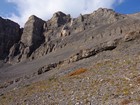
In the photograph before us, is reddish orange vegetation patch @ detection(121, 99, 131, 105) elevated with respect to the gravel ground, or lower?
lower

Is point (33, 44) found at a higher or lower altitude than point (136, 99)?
higher

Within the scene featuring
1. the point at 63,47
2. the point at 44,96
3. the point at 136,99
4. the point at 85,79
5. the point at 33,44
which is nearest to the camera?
the point at 136,99

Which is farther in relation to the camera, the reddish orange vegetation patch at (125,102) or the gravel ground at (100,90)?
the gravel ground at (100,90)

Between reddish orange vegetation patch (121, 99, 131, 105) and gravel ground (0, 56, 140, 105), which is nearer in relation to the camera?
reddish orange vegetation patch (121, 99, 131, 105)

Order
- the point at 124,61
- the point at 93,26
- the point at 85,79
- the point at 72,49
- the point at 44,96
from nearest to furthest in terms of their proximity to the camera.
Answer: the point at 44,96
the point at 85,79
the point at 124,61
the point at 72,49
the point at 93,26

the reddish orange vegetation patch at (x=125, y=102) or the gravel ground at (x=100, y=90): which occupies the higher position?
the gravel ground at (x=100, y=90)

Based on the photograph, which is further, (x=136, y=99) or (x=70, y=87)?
(x=70, y=87)

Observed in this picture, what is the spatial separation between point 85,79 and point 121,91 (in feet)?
34.6

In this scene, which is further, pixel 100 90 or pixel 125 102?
pixel 100 90

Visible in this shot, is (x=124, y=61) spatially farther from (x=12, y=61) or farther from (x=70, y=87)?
(x=12, y=61)

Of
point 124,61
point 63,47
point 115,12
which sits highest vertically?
point 115,12

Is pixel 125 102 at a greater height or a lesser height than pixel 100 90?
lesser

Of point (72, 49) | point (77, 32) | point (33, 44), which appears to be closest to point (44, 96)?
point (72, 49)

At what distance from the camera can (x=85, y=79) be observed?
3809cm
